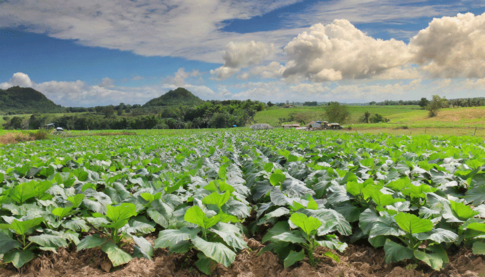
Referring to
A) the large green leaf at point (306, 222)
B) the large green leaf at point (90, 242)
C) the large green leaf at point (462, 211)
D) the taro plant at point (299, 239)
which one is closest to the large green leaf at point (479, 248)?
the large green leaf at point (462, 211)

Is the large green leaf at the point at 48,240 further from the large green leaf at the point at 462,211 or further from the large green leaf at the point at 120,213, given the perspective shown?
the large green leaf at the point at 462,211

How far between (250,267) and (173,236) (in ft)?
3.42

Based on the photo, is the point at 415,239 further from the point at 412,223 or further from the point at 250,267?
the point at 250,267

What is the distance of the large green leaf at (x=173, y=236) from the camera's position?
102 inches

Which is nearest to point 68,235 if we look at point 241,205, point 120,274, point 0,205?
point 120,274

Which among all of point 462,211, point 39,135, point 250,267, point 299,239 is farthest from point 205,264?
point 39,135

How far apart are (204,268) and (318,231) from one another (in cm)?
132

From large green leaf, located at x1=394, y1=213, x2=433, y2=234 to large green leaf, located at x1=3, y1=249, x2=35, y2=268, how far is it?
13.5 ft

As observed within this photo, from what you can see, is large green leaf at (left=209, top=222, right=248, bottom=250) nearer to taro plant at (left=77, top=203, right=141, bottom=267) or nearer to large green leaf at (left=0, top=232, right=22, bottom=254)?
taro plant at (left=77, top=203, right=141, bottom=267)

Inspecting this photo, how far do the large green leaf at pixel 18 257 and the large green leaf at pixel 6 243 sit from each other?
81 mm

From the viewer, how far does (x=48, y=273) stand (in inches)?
112

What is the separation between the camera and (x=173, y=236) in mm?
2670

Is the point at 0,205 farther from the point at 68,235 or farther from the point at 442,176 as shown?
the point at 442,176

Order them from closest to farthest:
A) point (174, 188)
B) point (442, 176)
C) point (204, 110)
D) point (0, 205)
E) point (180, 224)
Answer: point (180, 224)
point (0, 205)
point (174, 188)
point (442, 176)
point (204, 110)
